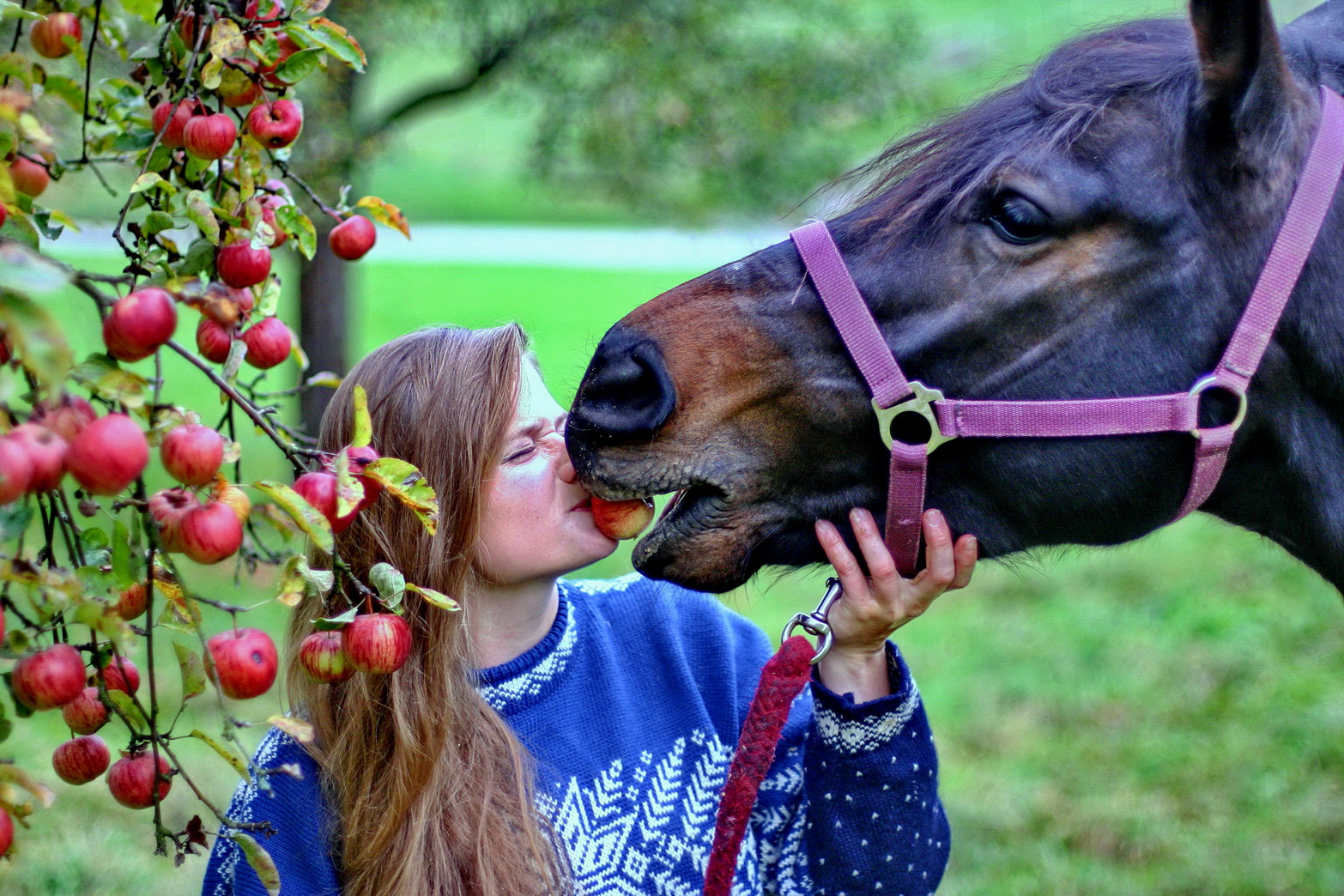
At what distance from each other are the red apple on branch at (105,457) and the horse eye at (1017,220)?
109 centimetres

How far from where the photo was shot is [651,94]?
14.4 feet

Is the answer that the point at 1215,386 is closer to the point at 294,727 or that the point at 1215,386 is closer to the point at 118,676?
the point at 294,727

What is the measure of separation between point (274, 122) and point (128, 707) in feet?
2.19

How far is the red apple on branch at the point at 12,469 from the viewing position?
0.79 meters

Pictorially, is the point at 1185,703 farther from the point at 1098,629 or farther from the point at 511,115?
the point at 511,115

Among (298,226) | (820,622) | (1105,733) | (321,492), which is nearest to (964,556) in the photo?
(820,622)

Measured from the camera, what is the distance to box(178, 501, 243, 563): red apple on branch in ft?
3.39

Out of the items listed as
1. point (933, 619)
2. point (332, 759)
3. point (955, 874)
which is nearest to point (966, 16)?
point (933, 619)

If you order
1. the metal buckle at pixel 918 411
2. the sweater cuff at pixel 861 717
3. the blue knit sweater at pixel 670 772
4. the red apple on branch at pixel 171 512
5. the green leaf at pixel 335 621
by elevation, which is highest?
the red apple on branch at pixel 171 512

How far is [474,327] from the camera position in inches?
83.0

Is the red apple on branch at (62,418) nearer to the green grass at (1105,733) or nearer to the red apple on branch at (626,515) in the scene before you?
the red apple on branch at (626,515)

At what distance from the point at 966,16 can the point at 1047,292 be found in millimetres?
22128

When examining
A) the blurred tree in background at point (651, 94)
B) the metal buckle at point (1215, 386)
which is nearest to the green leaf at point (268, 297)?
the metal buckle at point (1215, 386)

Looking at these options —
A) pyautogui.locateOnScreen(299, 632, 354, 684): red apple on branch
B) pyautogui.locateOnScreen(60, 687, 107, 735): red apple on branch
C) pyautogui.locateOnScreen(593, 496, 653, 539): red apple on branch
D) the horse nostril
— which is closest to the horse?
the horse nostril
